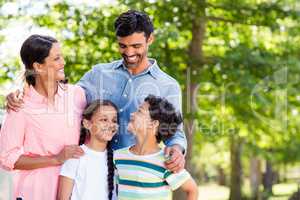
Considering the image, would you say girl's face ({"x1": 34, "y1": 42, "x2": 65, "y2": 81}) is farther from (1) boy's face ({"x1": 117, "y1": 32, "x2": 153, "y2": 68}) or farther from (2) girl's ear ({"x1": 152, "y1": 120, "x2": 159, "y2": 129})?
(2) girl's ear ({"x1": 152, "y1": 120, "x2": 159, "y2": 129})

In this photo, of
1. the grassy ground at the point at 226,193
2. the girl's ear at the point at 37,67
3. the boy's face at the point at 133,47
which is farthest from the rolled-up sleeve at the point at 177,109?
the grassy ground at the point at 226,193

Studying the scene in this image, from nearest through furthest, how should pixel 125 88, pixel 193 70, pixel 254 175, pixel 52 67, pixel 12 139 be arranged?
pixel 12 139
pixel 52 67
pixel 125 88
pixel 193 70
pixel 254 175

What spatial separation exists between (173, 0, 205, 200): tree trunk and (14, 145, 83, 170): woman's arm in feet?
19.4

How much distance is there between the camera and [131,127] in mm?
3420

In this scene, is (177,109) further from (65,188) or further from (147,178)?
(65,188)

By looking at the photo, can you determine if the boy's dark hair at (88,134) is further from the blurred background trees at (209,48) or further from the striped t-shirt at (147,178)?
the blurred background trees at (209,48)

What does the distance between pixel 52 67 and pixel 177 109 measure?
0.75 meters

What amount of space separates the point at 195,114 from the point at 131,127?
19.9ft

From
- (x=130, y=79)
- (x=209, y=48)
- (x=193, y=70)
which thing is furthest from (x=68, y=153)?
(x=209, y=48)

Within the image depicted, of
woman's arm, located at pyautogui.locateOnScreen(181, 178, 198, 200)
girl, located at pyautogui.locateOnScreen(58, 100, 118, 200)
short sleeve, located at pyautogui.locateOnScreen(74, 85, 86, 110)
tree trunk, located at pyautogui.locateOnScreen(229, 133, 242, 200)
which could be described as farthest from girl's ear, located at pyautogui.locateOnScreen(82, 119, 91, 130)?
tree trunk, located at pyautogui.locateOnScreen(229, 133, 242, 200)

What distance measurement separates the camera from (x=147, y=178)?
334 cm

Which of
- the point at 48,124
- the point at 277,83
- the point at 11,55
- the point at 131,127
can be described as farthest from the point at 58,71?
the point at 277,83

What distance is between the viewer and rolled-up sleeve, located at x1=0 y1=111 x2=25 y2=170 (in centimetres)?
332

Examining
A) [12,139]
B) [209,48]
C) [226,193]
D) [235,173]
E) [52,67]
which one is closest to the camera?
[12,139]
